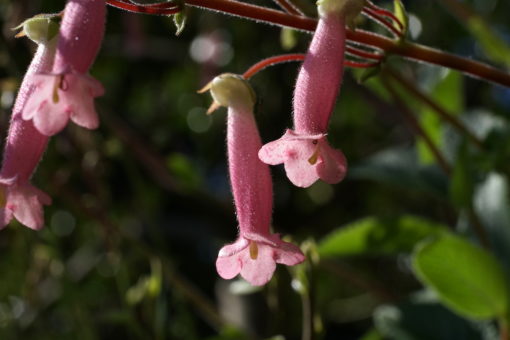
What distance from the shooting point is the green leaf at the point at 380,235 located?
1252mm

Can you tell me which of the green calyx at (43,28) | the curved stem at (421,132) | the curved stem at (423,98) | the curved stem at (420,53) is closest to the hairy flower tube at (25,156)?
the green calyx at (43,28)

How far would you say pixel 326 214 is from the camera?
2.19m

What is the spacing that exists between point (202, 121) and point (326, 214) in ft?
1.36

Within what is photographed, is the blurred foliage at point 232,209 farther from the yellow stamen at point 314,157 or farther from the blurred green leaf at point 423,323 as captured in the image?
the yellow stamen at point 314,157

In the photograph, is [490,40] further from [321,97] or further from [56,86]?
[56,86]

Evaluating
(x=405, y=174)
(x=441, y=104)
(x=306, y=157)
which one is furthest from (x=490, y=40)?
(x=306, y=157)

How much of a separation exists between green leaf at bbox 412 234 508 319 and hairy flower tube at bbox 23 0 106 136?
0.55 metres

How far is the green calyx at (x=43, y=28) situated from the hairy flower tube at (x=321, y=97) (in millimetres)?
223

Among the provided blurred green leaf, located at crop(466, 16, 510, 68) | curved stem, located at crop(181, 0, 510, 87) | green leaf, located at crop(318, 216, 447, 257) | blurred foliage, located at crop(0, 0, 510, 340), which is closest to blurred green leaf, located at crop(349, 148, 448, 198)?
blurred foliage, located at crop(0, 0, 510, 340)

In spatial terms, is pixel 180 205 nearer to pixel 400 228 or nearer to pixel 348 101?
pixel 348 101

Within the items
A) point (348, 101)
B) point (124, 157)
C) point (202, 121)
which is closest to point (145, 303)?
point (124, 157)

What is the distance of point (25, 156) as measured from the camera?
0.75 meters

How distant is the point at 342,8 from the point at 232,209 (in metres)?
1.04

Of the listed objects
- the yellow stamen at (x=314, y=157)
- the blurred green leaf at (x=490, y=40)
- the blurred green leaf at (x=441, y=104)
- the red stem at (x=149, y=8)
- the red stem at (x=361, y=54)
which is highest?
the red stem at (x=149, y=8)
